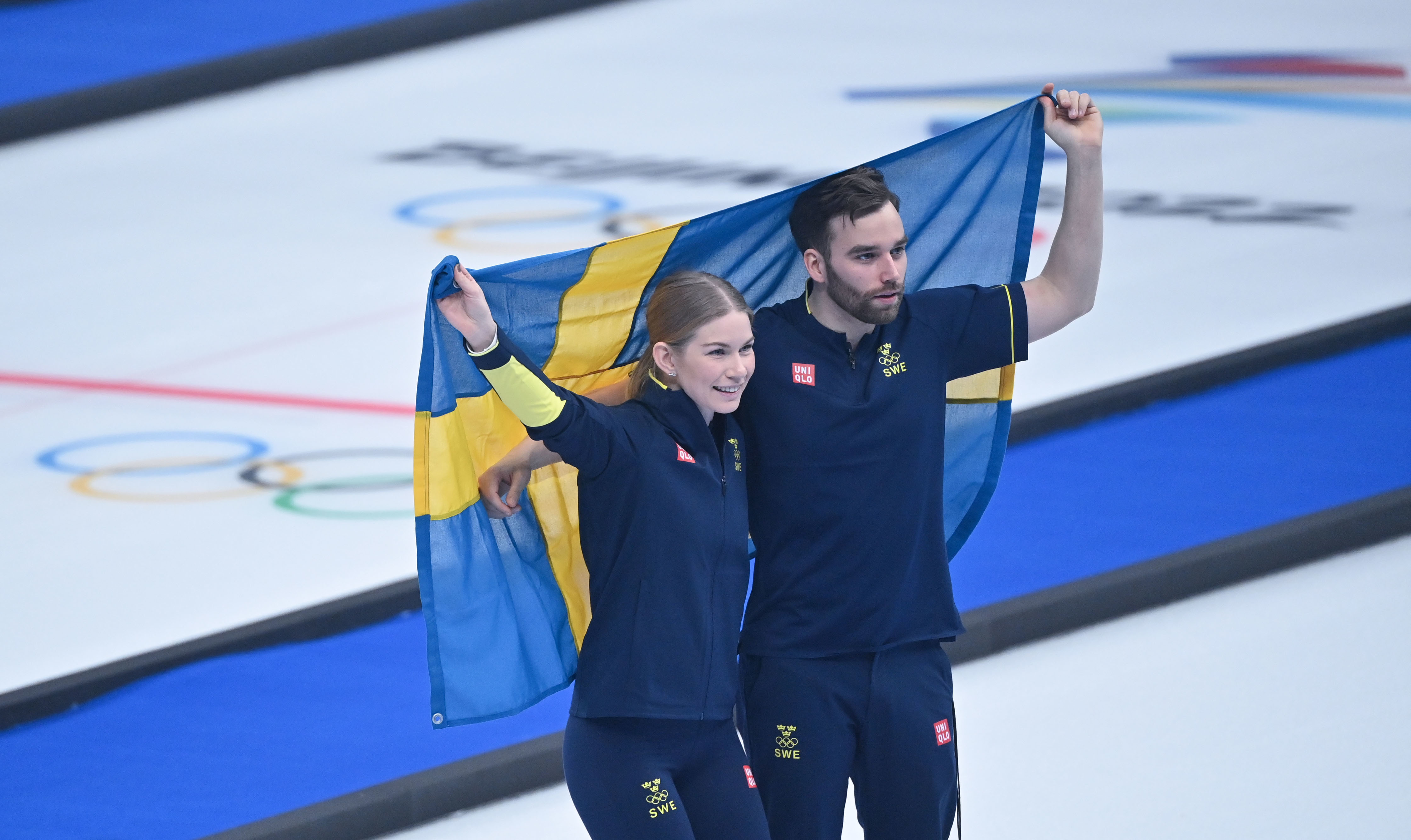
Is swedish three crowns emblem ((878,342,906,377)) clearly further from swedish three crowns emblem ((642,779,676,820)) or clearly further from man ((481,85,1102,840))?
swedish three crowns emblem ((642,779,676,820))

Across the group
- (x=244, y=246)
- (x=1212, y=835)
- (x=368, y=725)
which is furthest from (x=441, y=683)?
(x=244, y=246)

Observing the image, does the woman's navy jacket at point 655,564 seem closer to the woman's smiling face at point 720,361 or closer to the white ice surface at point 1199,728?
the woman's smiling face at point 720,361

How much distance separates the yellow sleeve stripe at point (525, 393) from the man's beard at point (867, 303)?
18.5 inches

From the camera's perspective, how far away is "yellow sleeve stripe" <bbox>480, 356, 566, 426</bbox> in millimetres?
2328

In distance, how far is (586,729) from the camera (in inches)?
98.0

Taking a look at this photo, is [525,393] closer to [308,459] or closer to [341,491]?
[341,491]

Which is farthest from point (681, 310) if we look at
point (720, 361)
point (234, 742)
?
point (234, 742)

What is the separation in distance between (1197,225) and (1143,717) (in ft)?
14.1

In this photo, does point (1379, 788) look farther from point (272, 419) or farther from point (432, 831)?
point (272, 419)

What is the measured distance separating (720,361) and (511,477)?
13.6 inches

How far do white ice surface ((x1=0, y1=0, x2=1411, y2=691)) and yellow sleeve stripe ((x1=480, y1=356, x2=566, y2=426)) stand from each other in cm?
211

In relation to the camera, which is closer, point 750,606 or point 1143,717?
point 750,606

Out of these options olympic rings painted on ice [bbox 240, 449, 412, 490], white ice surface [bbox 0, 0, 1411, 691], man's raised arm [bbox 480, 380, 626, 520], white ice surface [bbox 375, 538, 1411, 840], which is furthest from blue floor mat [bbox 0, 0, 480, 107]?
man's raised arm [bbox 480, 380, 626, 520]

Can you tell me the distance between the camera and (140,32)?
10555 mm
